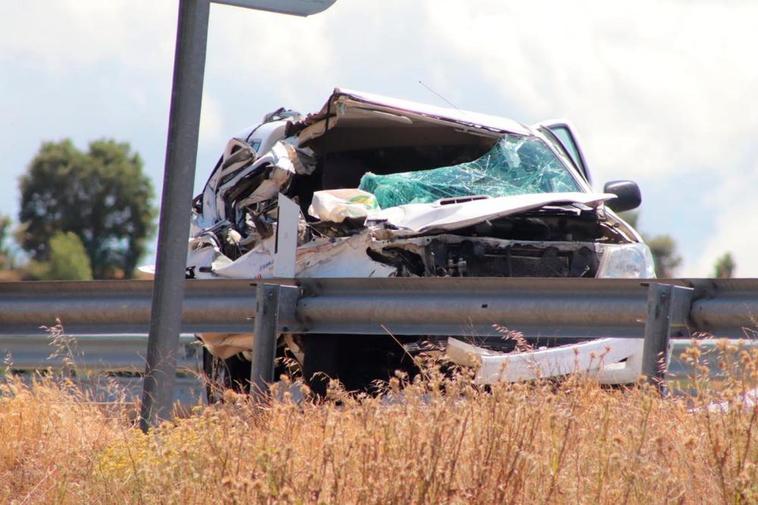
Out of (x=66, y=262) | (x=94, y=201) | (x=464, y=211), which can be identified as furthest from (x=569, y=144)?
(x=94, y=201)

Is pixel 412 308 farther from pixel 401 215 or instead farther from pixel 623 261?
pixel 623 261

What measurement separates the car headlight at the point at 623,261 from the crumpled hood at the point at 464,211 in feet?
1.05

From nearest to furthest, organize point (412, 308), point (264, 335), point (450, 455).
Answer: point (450, 455)
point (412, 308)
point (264, 335)

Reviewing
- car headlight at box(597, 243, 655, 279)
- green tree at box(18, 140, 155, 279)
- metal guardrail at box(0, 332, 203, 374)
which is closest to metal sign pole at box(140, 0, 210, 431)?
car headlight at box(597, 243, 655, 279)

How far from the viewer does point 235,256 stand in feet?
32.7

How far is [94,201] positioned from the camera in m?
81.9

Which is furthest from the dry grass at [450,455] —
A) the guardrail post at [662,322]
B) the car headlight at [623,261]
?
the car headlight at [623,261]

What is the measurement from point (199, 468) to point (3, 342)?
Result: 687cm

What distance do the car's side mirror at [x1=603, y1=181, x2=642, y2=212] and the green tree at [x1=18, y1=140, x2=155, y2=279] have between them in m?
67.9

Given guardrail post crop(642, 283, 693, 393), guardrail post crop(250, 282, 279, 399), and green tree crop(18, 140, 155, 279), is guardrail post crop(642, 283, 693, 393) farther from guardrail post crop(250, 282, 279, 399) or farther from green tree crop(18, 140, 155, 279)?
green tree crop(18, 140, 155, 279)

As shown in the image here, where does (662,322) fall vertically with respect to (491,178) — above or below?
below

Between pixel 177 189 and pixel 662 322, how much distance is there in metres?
2.36

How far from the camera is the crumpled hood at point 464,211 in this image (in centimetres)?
831

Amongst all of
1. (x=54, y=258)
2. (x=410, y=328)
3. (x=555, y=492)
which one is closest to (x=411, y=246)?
(x=410, y=328)
